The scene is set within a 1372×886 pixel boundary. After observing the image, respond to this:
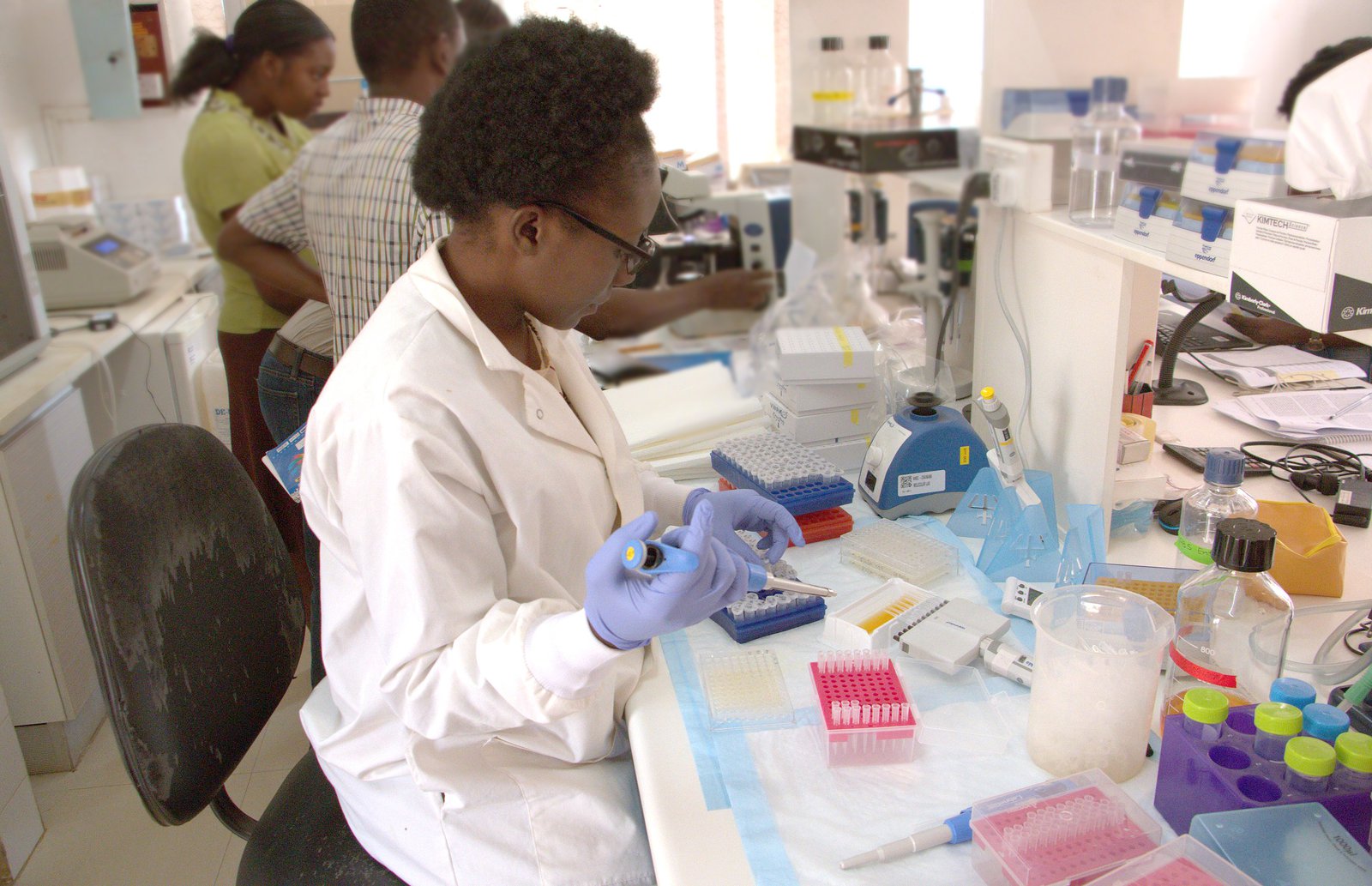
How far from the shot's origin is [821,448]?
64.3 inches

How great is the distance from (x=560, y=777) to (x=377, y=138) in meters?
1.23

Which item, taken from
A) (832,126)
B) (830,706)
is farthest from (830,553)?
(832,126)

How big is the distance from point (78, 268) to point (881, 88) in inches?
96.6

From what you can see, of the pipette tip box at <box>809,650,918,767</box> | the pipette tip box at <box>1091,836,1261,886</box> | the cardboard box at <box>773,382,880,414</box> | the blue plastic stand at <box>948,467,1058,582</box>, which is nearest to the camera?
the pipette tip box at <box>1091,836,1261,886</box>

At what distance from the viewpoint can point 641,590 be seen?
875mm

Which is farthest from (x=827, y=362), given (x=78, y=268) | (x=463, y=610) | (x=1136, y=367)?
(x=78, y=268)

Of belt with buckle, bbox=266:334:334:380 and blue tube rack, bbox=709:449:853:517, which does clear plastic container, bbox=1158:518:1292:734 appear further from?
belt with buckle, bbox=266:334:334:380

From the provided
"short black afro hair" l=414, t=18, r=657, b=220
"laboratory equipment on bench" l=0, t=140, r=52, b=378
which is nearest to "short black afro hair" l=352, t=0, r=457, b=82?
"laboratory equipment on bench" l=0, t=140, r=52, b=378

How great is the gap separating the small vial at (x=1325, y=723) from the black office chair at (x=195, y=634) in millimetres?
942

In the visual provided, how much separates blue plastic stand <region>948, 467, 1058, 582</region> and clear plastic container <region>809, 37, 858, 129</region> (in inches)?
70.7

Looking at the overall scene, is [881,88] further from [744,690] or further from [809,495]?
[744,690]

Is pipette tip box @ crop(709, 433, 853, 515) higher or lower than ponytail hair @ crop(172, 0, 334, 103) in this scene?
lower

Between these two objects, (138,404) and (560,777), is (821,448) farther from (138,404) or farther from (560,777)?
(138,404)

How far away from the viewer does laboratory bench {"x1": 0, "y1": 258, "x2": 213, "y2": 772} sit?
206cm
